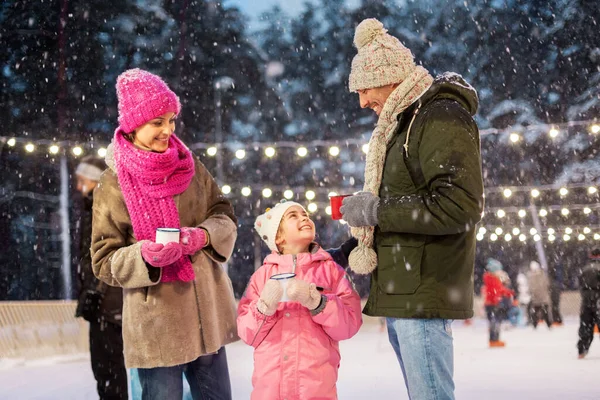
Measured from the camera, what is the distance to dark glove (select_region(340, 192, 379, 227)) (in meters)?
2.63

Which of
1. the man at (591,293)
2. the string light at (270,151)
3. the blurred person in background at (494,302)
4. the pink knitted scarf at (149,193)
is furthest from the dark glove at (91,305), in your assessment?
the string light at (270,151)

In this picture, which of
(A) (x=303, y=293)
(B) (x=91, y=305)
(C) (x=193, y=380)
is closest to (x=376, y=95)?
(A) (x=303, y=293)

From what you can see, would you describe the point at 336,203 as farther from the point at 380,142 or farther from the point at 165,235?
the point at 165,235

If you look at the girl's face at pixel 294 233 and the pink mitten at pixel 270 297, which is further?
the girl's face at pixel 294 233

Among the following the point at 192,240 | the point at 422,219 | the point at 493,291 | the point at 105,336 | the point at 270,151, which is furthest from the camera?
the point at 270,151

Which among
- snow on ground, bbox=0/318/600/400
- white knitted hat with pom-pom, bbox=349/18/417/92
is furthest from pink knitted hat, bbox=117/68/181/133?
snow on ground, bbox=0/318/600/400

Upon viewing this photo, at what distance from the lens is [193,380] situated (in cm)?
321

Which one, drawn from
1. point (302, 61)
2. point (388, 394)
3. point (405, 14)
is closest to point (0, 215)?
point (302, 61)

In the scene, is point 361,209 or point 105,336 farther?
point 105,336

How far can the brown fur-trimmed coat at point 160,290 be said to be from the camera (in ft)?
9.78

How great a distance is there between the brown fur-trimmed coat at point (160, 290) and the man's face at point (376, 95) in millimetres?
867

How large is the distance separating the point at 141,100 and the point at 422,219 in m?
1.37

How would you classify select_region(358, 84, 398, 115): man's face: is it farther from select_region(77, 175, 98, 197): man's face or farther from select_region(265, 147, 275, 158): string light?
select_region(265, 147, 275, 158): string light

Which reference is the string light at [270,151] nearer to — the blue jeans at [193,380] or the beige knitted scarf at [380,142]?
the blue jeans at [193,380]
